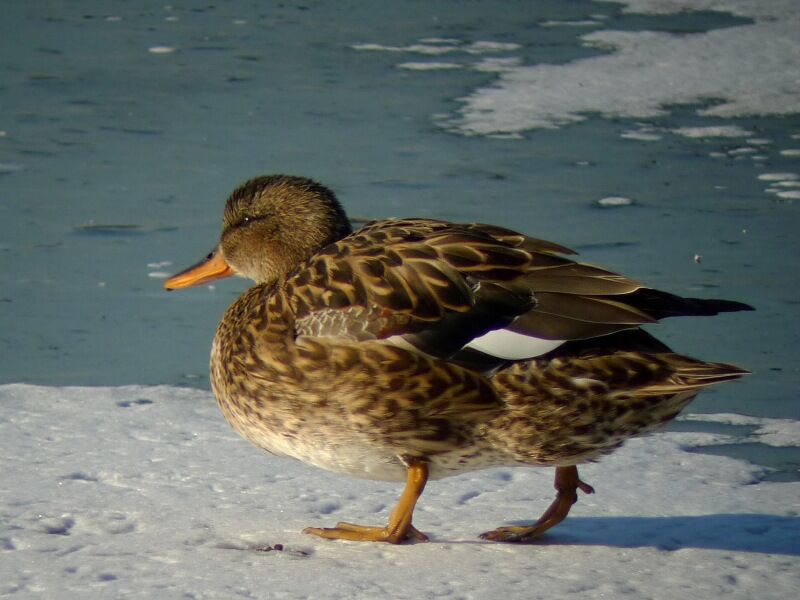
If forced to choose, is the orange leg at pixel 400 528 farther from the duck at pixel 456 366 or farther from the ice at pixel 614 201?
the ice at pixel 614 201

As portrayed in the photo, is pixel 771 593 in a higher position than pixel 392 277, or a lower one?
lower

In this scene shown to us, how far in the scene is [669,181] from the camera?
24.7ft

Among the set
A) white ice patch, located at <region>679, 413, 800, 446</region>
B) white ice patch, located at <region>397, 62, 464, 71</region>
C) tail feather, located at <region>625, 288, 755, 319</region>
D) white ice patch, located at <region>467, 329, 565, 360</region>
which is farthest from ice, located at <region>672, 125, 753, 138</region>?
white ice patch, located at <region>467, 329, 565, 360</region>

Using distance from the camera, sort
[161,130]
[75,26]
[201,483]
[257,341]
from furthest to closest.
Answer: [75,26]
[161,130]
[201,483]
[257,341]

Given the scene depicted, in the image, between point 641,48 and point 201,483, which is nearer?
point 201,483

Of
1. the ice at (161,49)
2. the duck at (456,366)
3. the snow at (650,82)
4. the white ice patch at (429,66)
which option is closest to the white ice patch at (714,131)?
the snow at (650,82)

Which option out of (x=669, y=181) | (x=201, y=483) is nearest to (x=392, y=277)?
(x=201, y=483)

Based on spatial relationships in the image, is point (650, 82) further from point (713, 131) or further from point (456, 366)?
point (456, 366)

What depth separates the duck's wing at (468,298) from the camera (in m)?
3.58

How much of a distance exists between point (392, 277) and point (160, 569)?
3.35 feet

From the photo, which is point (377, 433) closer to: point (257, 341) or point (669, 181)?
point (257, 341)

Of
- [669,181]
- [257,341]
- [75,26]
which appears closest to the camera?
[257,341]

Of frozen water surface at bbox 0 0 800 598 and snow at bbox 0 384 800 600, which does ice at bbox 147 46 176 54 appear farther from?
snow at bbox 0 384 800 600

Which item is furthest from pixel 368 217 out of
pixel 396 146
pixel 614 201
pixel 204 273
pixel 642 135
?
pixel 642 135
